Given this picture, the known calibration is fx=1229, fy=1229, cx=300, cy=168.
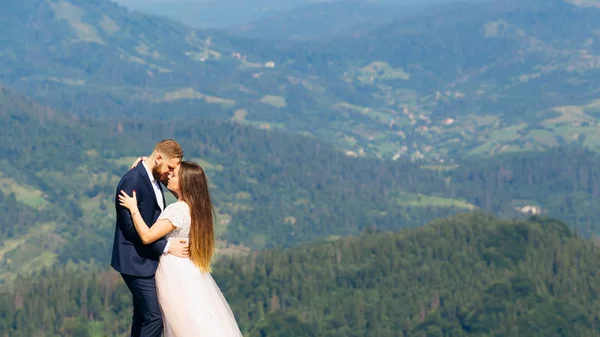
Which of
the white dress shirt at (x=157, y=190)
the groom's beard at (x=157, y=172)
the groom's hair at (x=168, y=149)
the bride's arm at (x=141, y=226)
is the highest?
the groom's hair at (x=168, y=149)

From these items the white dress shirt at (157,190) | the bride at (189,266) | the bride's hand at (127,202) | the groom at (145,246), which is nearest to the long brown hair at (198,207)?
the bride at (189,266)

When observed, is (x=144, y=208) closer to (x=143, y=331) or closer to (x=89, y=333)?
(x=143, y=331)

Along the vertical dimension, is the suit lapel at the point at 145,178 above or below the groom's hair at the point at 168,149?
below

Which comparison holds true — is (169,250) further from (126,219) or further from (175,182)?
(175,182)

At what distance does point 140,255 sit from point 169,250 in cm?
65

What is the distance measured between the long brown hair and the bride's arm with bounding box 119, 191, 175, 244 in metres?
0.66

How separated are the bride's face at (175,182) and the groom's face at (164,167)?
7 centimetres

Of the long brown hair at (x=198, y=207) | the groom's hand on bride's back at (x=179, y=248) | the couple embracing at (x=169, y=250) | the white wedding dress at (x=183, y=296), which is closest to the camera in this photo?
the couple embracing at (x=169, y=250)

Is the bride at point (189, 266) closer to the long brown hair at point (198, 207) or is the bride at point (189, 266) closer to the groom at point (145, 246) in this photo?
the long brown hair at point (198, 207)

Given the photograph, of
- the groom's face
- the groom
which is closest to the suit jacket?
the groom

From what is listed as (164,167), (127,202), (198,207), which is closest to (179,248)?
(198,207)

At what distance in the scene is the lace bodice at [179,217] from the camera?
25566mm

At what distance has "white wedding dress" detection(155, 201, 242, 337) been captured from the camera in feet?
84.4

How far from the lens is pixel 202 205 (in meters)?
25.7
